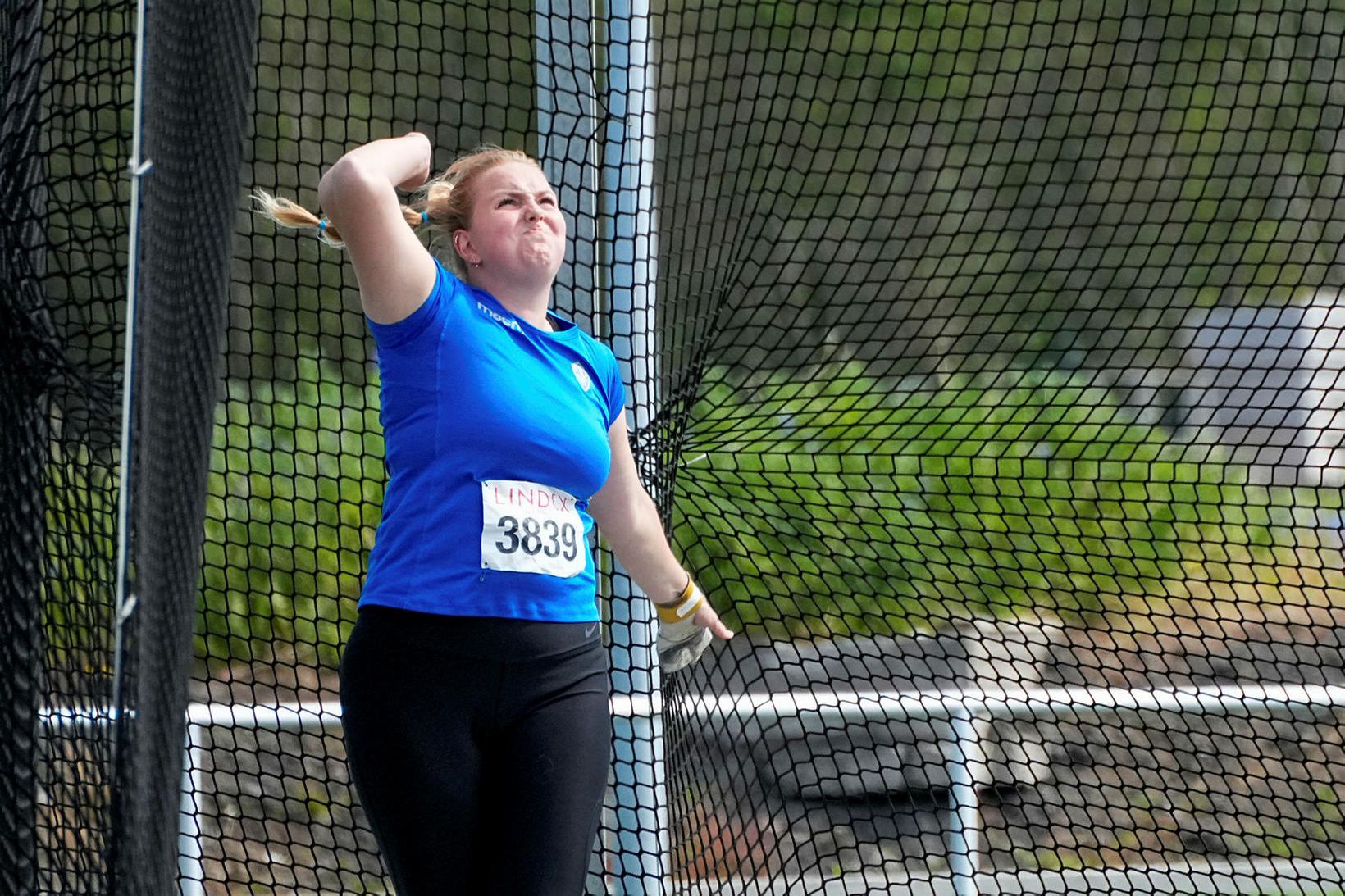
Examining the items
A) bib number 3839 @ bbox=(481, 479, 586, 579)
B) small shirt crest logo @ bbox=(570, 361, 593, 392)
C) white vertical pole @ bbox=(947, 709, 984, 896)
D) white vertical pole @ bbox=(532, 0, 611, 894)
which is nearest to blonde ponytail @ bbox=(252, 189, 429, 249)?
small shirt crest logo @ bbox=(570, 361, 593, 392)

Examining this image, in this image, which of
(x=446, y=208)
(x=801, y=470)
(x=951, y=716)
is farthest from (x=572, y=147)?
(x=801, y=470)

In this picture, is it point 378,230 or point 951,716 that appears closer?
point 378,230

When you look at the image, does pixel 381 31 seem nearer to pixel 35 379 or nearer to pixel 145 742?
pixel 35 379

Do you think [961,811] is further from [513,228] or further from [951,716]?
[513,228]

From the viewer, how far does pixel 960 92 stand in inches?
331

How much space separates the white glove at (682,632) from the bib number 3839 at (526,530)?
1.36 ft

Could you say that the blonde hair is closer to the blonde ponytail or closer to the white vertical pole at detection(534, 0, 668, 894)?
the blonde ponytail

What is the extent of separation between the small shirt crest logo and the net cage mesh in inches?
28.8

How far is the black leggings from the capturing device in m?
1.71

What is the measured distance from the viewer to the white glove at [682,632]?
221 cm

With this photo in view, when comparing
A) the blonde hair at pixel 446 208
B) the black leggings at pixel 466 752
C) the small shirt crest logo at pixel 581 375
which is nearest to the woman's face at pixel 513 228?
the blonde hair at pixel 446 208

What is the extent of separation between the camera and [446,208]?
2012 millimetres

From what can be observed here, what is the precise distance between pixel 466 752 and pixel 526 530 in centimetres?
29

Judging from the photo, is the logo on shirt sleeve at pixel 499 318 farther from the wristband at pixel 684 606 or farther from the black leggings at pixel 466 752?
the wristband at pixel 684 606
